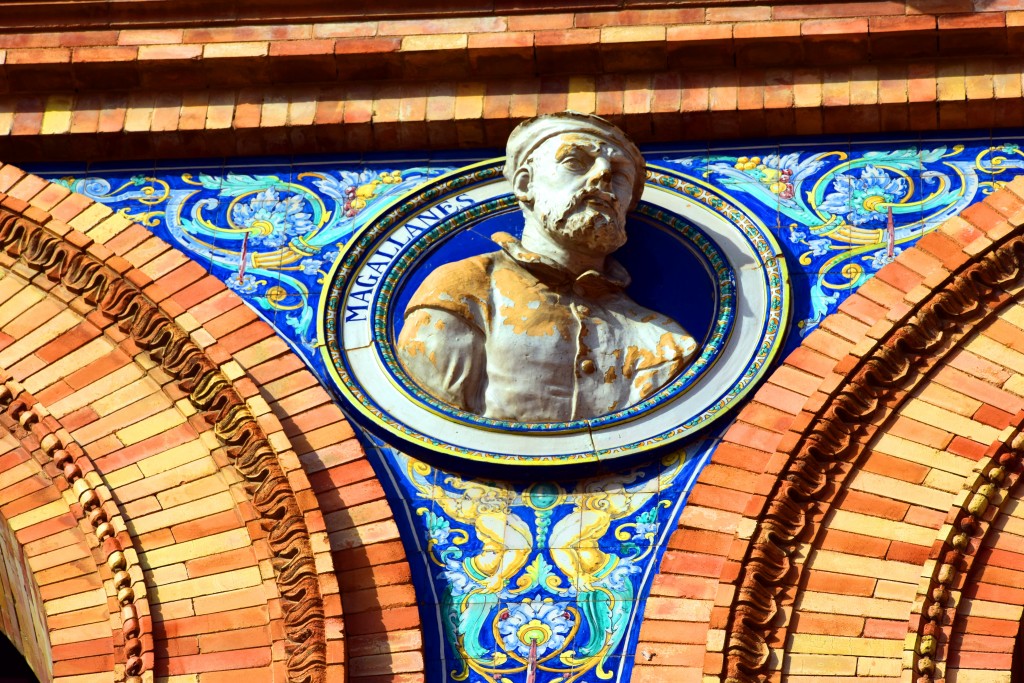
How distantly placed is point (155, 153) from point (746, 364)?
10.3 feet

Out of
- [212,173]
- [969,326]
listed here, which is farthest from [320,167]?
[969,326]

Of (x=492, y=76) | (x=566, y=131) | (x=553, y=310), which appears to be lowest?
(x=553, y=310)

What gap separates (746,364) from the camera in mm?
10766

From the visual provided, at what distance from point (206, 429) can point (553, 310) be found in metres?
1.62

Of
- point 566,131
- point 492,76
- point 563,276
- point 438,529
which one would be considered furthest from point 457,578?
point 492,76

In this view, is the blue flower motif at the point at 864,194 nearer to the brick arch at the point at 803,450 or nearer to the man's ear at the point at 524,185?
the brick arch at the point at 803,450

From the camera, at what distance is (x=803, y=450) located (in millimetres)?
10125

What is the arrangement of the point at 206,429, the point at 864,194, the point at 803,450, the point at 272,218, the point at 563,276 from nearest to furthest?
the point at 803,450 → the point at 206,429 → the point at 563,276 → the point at 864,194 → the point at 272,218

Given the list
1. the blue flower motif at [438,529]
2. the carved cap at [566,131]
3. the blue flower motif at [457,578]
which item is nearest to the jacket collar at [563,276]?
Result: the carved cap at [566,131]

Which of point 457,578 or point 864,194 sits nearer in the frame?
point 457,578

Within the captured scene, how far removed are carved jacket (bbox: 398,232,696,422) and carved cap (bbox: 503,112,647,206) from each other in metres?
0.42

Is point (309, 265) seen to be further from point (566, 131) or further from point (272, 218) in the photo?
point (566, 131)

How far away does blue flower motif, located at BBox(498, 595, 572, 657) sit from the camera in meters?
9.91

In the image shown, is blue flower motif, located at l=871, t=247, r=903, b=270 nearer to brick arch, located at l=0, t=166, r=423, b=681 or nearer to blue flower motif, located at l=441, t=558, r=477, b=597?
blue flower motif, located at l=441, t=558, r=477, b=597
